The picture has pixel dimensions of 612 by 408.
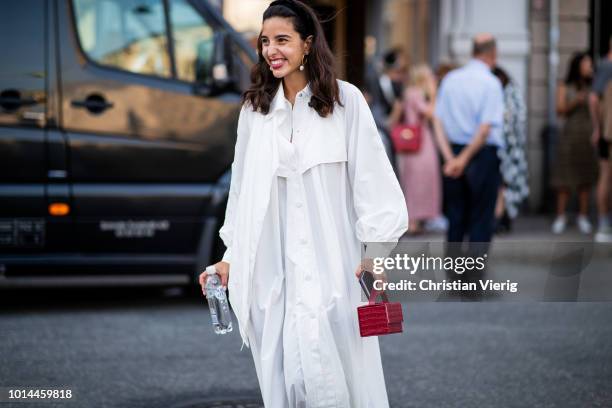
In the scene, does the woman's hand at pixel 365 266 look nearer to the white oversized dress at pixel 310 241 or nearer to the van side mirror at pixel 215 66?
the white oversized dress at pixel 310 241

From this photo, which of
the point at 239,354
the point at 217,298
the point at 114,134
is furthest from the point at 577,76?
the point at 217,298

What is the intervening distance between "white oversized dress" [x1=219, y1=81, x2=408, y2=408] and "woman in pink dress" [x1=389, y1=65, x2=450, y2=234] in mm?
8766

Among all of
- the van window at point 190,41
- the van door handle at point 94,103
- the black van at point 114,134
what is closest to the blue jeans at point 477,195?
the black van at point 114,134

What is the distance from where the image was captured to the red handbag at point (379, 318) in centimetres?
393

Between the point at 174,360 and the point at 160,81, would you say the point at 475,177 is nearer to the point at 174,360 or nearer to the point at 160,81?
the point at 160,81

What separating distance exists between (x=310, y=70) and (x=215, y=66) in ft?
13.6

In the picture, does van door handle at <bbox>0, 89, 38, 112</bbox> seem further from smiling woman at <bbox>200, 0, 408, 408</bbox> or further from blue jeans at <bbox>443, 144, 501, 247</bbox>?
smiling woman at <bbox>200, 0, 408, 408</bbox>

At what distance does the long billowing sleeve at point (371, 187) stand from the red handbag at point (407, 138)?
878cm

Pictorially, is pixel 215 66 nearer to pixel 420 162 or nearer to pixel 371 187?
pixel 371 187

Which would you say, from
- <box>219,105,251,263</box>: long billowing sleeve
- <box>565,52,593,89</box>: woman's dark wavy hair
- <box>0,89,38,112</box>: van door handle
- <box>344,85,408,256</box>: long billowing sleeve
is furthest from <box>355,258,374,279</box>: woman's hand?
<box>565,52,593,89</box>: woman's dark wavy hair

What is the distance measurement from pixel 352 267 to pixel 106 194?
4.30 meters

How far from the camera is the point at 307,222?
13.4 feet

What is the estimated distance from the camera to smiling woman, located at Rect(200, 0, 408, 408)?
405 centimetres

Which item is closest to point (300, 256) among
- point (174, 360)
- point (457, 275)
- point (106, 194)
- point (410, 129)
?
point (457, 275)
